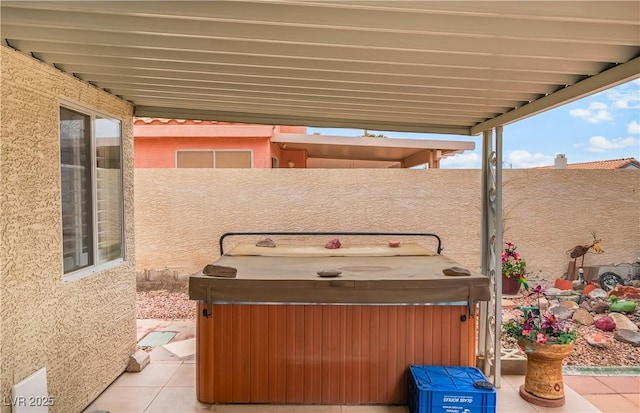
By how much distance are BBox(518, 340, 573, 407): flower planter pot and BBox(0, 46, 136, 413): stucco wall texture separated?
4.17m

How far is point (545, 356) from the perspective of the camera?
149 inches

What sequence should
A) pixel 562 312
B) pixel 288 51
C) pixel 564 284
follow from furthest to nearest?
1. pixel 564 284
2. pixel 562 312
3. pixel 288 51

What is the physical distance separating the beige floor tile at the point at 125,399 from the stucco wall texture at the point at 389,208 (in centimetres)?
392

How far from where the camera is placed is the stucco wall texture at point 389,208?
7867mm

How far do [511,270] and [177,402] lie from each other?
6332mm

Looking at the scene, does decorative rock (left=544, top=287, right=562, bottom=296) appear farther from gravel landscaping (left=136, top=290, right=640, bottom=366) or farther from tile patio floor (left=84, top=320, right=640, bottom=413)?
tile patio floor (left=84, top=320, right=640, bottom=413)

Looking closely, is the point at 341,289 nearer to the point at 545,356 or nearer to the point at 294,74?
the point at 294,74

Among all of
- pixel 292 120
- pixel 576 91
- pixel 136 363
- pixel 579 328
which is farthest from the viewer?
pixel 579 328

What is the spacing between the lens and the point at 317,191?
7.88 meters

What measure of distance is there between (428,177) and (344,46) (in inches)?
227

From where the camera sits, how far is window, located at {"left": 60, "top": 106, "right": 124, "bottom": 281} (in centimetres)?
352

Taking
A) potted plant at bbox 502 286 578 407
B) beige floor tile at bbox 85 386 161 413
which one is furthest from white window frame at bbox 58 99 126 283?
potted plant at bbox 502 286 578 407

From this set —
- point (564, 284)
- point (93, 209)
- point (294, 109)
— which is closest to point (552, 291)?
point (564, 284)

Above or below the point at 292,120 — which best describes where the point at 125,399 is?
below
